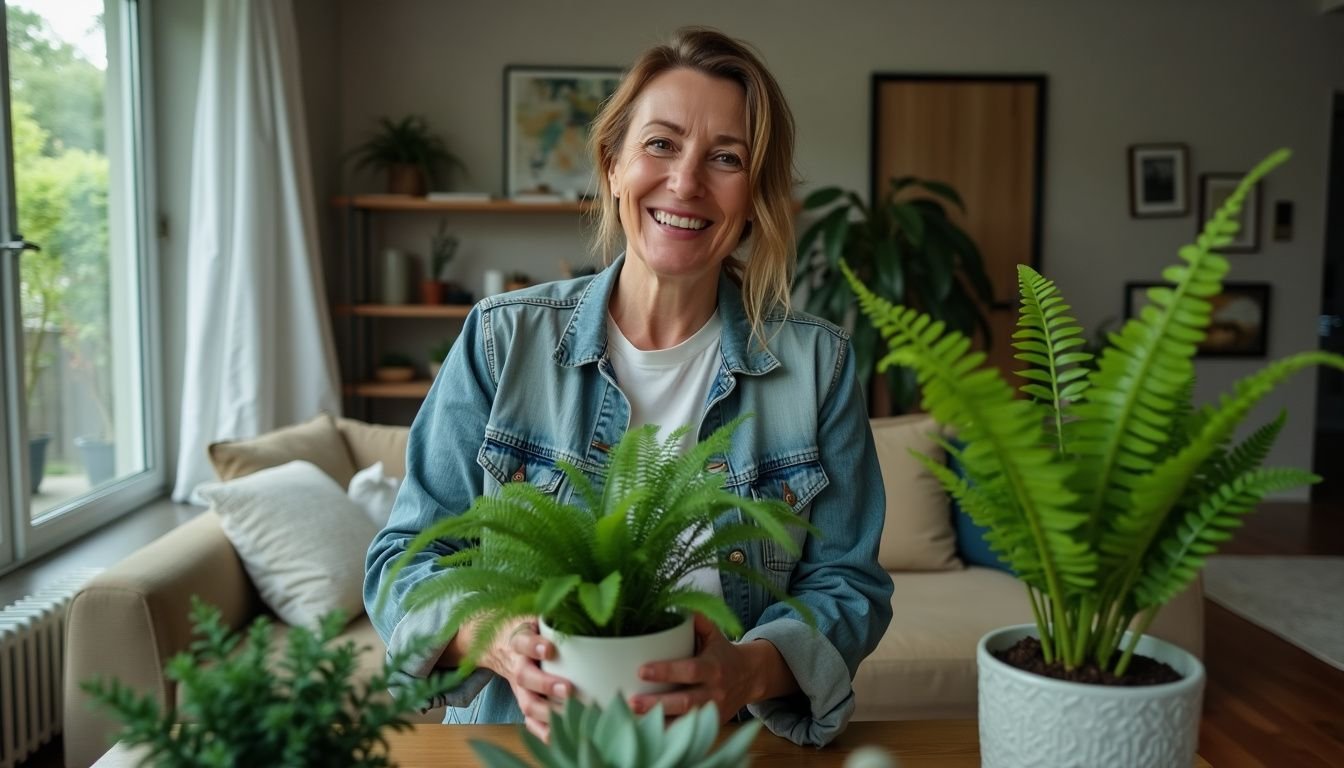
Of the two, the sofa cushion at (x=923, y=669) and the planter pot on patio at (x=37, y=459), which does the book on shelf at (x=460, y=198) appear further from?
the sofa cushion at (x=923, y=669)

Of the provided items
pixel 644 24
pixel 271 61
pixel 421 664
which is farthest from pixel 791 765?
pixel 644 24

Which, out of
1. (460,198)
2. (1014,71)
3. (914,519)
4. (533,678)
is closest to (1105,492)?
(533,678)

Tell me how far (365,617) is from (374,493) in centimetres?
32

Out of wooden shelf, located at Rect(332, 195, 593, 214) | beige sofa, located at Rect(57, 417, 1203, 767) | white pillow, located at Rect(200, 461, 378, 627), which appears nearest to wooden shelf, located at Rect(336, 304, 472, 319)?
wooden shelf, located at Rect(332, 195, 593, 214)

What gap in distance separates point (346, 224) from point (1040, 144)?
3431 millimetres

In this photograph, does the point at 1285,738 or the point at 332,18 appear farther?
the point at 332,18

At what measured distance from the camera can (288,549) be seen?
2.39 m

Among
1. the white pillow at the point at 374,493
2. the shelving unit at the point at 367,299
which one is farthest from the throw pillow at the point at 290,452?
the shelving unit at the point at 367,299

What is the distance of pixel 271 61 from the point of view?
368 cm

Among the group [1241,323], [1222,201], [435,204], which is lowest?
[1241,323]

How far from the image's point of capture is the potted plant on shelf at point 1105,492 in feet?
2.05

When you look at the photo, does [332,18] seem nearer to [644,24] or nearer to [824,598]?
[644,24]

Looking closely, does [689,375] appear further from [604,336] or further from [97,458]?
[97,458]

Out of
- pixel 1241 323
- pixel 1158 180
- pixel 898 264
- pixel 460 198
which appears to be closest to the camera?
pixel 898 264
